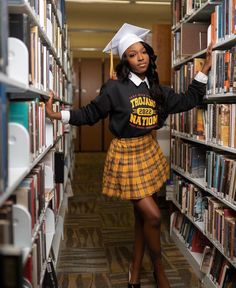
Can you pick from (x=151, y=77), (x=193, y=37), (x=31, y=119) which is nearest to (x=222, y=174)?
(x=151, y=77)

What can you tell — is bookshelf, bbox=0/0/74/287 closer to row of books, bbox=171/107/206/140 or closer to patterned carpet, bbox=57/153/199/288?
patterned carpet, bbox=57/153/199/288

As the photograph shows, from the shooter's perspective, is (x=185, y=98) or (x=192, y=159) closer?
(x=185, y=98)

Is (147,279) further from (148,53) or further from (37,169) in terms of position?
(148,53)

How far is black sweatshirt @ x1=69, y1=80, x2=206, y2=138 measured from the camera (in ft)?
7.41

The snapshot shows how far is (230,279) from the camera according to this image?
2.18 metres

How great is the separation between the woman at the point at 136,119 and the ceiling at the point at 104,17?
3207 mm

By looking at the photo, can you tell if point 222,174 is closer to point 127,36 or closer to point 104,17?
point 127,36

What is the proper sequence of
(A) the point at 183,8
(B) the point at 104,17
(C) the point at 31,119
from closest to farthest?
1. (C) the point at 31,119
2. (A) the point at 183,8
3. (B) the point at 104,17

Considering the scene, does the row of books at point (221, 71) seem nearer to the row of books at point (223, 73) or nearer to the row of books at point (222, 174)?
the row of books at point (223, 73)

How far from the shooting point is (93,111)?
2363mm

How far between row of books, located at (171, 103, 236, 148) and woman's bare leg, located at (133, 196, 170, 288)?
53 centimetres

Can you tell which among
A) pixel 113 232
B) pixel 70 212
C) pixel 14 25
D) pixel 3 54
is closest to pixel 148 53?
pixel 14 25

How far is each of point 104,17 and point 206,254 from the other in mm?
4512

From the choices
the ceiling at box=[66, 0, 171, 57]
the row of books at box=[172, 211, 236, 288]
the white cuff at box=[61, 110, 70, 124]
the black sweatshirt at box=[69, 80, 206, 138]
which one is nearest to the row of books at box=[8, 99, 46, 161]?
the white cuff at box=[61, 110, 70, 124]
